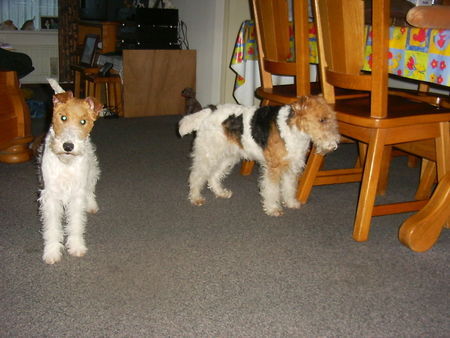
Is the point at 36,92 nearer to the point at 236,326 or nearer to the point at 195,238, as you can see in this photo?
the point at 195,238

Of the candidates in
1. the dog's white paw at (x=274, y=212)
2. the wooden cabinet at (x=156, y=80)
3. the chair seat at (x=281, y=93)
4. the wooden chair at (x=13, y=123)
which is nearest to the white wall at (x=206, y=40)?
the wooden cabinet at (x=156, y=80)

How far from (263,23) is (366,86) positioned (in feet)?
3.08

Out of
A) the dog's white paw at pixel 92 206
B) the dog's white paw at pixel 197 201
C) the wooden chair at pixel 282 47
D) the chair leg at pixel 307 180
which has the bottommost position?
the dog's white paw at pixel 197 201

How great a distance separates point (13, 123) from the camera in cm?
304

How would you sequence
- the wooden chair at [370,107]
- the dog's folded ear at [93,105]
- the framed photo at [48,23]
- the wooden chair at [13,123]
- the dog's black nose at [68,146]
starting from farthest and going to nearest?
the framed photo at [48,23] < the wooden chair at [13,123] < the wooden chair at [370,107] < the dog's folded ear at [93,105] < the dog's black nose at [68,146]

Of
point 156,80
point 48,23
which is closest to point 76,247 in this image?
point 156,80

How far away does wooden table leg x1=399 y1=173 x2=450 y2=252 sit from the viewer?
6.73ft

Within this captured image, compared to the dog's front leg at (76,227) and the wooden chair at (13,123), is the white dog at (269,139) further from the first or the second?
the wooden chair at (13,123)

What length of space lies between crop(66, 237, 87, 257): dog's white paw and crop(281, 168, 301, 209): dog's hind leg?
1155 mm

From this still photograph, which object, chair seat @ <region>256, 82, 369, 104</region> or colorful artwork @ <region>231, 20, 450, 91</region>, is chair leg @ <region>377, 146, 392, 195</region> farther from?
colorful artwork @ <region>231, 20, 450, 91</region>

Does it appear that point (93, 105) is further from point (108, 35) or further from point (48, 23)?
point (48, 23)

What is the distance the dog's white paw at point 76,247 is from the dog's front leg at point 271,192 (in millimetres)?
1016

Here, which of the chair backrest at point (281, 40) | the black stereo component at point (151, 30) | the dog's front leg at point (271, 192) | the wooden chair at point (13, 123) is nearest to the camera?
the chair backrest at point (281, 40)

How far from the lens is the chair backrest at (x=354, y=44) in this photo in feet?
5.98
